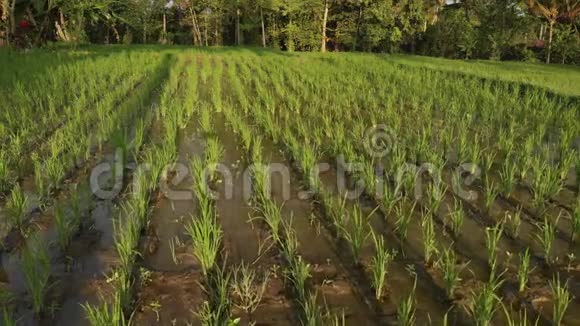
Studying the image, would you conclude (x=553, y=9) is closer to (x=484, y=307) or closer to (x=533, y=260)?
(x=533, y=260)

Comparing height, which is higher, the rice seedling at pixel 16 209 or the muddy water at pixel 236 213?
the rice seedling at pixel 16 209

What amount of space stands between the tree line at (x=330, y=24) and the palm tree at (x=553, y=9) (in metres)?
0.04

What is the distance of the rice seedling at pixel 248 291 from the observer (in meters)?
2.36

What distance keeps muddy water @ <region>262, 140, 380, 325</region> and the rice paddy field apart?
1 centimetres

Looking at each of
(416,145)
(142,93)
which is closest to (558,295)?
(416,145)

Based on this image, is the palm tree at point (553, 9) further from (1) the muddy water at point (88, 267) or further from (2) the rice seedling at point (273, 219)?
(1) the muddy water at point (88, 267)

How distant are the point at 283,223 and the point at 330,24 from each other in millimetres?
28500

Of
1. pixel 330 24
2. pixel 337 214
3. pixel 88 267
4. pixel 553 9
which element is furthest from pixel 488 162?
pixel 330 24

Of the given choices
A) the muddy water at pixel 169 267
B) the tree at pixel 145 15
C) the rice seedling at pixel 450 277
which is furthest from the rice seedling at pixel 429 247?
the tree at pixel 145 15

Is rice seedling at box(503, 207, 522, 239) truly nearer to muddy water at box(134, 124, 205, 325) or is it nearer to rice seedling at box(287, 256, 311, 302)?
rice seedling at box(287, 256, 311, 302)

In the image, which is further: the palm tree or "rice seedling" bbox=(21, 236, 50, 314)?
the palm tree

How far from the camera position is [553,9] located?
20828mm

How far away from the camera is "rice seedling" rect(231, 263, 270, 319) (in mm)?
2355

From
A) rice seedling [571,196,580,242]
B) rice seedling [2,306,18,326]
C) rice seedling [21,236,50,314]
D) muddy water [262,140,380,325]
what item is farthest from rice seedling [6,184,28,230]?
rice seedling [571,196,580,242]
